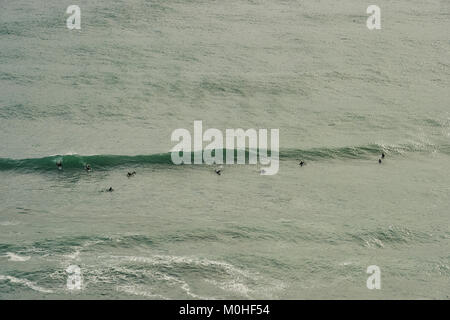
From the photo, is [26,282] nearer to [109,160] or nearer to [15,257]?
[15,257]

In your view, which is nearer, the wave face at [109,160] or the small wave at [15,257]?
the small wave at [15,257]

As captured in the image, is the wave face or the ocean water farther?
the wave face

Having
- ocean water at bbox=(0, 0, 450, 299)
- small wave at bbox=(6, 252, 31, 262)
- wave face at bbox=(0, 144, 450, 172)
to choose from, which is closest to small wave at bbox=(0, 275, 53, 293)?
ocean water at bbox=(0, 0, 450, 299)

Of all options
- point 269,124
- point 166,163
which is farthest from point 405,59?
point 166,163

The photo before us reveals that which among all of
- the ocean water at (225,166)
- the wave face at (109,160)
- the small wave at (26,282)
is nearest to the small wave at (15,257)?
the ocean water at (225,166)

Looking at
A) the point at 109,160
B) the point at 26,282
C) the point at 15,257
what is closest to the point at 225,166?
the point at 109,160

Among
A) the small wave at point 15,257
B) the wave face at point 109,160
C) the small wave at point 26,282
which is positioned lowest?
the small wave at point 26,282

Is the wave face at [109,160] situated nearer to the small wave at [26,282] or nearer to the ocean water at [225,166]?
the ocean water at [225,166]

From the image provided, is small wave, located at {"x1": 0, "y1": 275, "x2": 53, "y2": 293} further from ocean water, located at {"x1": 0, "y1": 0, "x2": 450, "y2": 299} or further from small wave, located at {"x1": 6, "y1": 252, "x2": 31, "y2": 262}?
small wave, located at {"x1": 6, "y1": 252, "x2": 31, "y2": 262}
